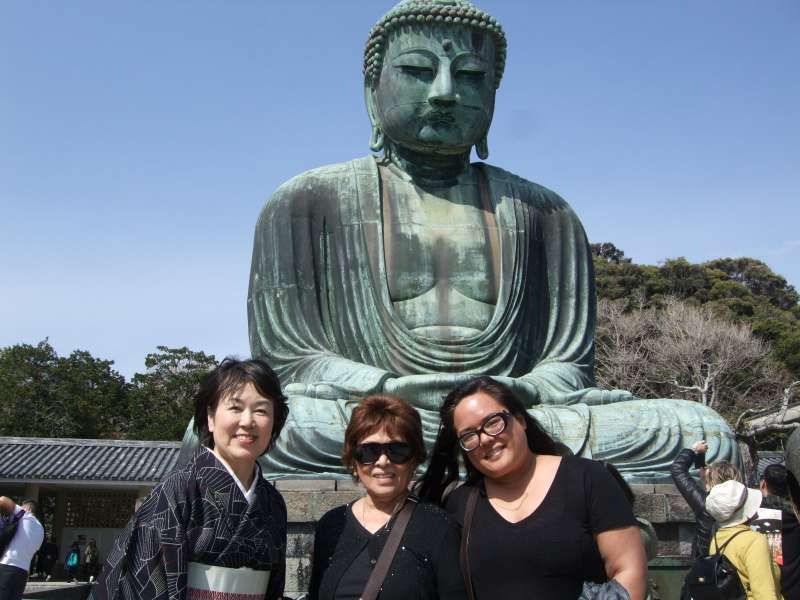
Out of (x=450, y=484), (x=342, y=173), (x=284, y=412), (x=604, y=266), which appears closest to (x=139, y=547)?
(x=284, y=412)

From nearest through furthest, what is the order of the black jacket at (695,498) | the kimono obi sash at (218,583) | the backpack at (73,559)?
the kimono obi sash at (218,583), the black jacket at (695,498), the backpack at (73,559)

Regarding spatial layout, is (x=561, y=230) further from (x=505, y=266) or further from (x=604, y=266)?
(x=604, y=266)

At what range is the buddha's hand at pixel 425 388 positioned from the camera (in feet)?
18.5

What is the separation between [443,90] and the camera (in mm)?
6621

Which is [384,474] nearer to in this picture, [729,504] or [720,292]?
[729,504]

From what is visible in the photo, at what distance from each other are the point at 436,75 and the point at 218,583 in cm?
491

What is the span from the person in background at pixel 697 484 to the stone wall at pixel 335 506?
0.30m

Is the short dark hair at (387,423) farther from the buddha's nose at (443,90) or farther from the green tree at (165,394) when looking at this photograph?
the green tree at (165,394)

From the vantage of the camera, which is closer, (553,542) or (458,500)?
(553,542)

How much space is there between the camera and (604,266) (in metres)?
30.7

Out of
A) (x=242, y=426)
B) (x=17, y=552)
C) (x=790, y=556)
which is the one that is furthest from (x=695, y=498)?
(x=17, y=552)

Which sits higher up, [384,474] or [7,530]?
[384,474]

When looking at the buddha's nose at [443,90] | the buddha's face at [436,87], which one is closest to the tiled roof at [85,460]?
the buddha's face at [436,87]

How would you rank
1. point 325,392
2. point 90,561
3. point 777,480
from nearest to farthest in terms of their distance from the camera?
point 777,480 < point 325,392 < point 90,561
